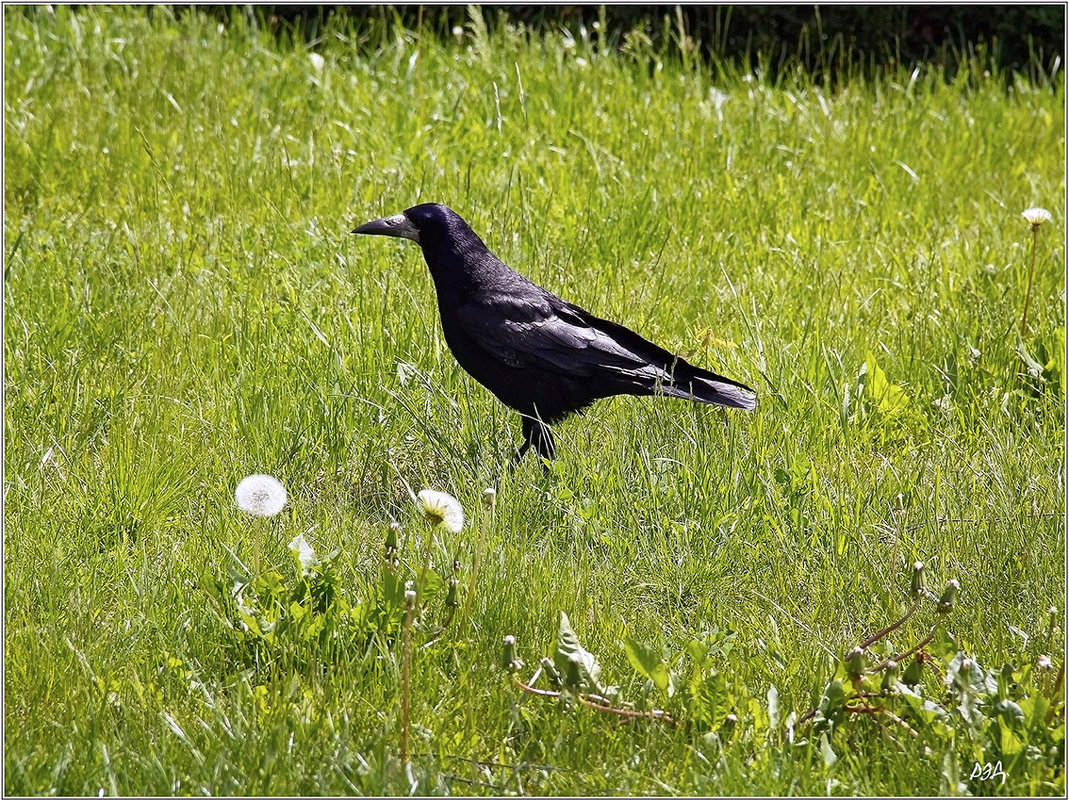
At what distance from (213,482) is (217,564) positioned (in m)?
0.53

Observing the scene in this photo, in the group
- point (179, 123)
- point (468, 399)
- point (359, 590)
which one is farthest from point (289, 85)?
point (359, 590)

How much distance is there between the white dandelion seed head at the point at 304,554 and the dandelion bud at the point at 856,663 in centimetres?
116

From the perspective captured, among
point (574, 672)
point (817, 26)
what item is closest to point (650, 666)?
point (574, 672)

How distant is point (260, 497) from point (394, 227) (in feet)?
4.42

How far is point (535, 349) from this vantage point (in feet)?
11.5

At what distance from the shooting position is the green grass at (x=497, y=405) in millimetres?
2396

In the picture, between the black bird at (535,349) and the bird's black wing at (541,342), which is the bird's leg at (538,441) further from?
the bird's black wing at (541,342)

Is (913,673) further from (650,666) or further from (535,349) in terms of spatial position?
(535,349)

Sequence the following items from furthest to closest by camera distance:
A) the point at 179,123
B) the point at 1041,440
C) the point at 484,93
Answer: the point at 484,93
the point at 179,123
the point at 1041,440

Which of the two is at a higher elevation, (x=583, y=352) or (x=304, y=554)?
(x=583, y=352)

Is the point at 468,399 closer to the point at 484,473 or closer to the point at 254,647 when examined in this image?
the point at 484,473

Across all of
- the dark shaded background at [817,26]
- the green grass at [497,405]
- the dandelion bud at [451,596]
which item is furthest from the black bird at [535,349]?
the dark shaded background at [817,26]

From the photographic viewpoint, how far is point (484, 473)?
317cm

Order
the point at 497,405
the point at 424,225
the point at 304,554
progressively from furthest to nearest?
the point at 497,405
the point at 424,225
the point at 304,554
